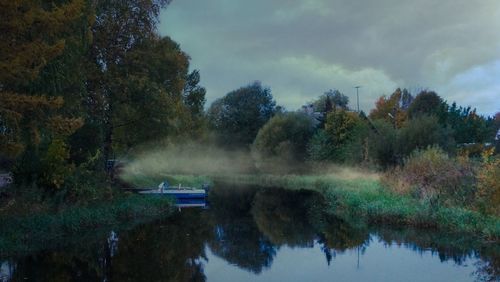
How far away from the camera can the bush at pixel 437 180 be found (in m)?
21.4

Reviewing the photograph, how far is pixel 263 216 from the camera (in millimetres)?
27219

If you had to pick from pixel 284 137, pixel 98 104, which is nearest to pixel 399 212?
pixel 98 104

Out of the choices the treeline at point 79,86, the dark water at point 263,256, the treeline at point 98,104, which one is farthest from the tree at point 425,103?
the dark water at point 263,256

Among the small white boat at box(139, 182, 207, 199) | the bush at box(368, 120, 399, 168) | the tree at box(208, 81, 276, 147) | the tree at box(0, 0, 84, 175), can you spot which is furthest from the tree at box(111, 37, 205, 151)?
the tree at box(208, 81, 276, 147)

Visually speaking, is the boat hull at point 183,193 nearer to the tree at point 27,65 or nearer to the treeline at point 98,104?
the treeline at point 98,104

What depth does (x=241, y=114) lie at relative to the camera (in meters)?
88.1

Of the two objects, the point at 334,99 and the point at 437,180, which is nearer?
the point at 437,180

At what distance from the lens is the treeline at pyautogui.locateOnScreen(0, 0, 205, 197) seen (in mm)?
13875

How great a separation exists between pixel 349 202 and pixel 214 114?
6675 cm

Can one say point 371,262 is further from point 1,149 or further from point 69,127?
point 1,149

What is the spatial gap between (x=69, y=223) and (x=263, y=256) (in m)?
7.70

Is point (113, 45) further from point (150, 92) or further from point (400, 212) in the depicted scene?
point (400, 212)

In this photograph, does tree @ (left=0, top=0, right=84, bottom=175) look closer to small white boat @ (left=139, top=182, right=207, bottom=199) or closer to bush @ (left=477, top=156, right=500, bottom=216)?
bush @ (left=477, top=156, right=500, bottom=216)

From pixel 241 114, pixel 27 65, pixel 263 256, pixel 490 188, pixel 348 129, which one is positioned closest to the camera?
pixel 27 65
